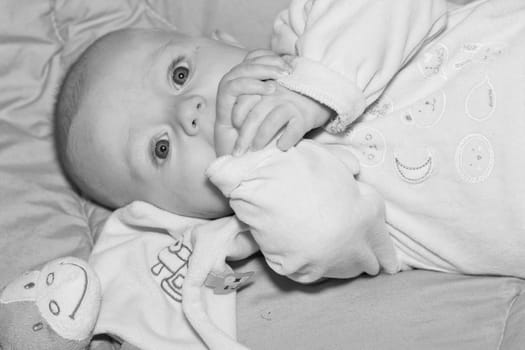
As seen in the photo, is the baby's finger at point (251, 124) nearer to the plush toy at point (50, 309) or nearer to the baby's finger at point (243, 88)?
the baby's finger at point (243, 88)

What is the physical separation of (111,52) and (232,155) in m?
0.46

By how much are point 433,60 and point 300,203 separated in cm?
40

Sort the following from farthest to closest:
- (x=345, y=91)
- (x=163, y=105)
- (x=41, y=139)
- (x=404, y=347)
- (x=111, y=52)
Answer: (x=41, y=139) < (x=111, y=52) < (x=163, y=105) < (x=404, y=347) < (x=345, y=91)

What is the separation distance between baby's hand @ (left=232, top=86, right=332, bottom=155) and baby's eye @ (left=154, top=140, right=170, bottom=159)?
0.24 meters

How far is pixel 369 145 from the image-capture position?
1.37m

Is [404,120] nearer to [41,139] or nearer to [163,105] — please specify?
[163,105]

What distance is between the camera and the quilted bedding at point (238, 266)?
134cm

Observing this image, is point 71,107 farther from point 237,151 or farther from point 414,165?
point 414,165

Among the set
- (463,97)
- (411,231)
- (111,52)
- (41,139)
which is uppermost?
(463,97)

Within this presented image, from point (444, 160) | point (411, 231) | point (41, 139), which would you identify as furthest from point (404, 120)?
point (41, 139)

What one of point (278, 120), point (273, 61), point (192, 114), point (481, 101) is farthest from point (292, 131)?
point (481, 101)

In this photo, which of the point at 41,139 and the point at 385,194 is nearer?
the point at 385,194

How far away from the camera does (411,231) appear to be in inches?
54.1

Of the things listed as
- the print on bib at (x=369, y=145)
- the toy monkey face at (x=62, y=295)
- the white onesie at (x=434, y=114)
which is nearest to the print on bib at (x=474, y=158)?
the white onesie at (x=434, y=114)
